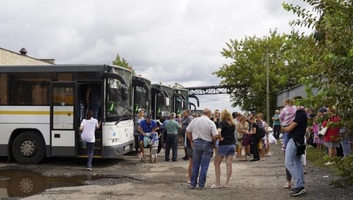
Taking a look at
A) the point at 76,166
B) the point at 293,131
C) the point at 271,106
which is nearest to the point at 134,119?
the point at 76,166

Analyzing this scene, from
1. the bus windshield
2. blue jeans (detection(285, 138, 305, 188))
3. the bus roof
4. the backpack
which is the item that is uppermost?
the bus roof

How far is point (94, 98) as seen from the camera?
13664 mm

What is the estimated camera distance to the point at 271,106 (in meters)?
46.8

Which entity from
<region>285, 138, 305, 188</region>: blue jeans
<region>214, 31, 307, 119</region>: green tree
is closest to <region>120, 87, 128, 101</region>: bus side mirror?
<region>285, 138, 305, 188</region>: blue jeans

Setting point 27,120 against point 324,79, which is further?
point 27,120

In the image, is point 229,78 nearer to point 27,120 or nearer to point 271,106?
point 271,106

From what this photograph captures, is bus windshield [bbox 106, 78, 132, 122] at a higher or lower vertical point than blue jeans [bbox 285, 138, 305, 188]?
higher

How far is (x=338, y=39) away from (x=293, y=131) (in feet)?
6.61

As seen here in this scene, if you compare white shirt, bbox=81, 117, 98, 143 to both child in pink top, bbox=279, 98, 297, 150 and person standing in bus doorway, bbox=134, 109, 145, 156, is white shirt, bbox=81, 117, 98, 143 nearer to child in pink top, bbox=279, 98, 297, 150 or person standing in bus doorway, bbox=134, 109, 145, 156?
person standing in bus doorway, bbox=134, 109, 145, 156

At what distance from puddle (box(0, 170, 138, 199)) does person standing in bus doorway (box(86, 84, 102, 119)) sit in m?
2.43

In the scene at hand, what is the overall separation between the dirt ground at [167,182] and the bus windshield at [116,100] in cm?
164

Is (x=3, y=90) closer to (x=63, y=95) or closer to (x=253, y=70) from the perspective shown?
(x=63, y=95)

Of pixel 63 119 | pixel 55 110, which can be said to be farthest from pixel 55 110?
pixel 63 119

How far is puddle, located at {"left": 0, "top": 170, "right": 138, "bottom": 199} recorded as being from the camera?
9.82 metres
